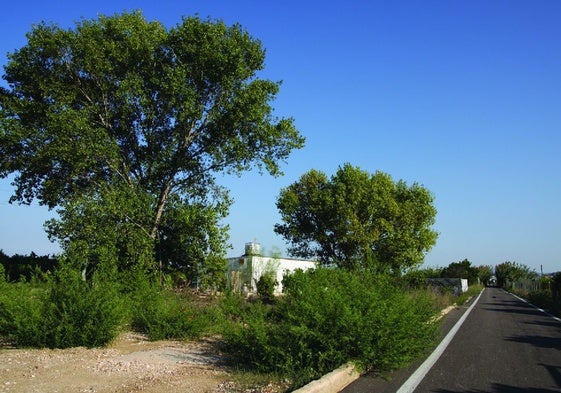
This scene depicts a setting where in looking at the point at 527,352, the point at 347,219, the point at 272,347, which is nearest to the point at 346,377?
the point at 272,347

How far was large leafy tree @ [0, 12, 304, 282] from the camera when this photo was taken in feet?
59.6

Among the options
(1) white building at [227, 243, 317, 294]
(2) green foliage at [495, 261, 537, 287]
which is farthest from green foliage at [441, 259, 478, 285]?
(1) white building at [227, 243, 317, 294]

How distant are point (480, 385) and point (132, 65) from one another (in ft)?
55.0

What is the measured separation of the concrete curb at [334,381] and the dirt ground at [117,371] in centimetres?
53

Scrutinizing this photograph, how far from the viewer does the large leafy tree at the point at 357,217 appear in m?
39.9

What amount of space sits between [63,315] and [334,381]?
501 centimetres

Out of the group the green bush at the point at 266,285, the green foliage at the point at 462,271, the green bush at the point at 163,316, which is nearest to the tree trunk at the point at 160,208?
the green bush at the point at 266,285

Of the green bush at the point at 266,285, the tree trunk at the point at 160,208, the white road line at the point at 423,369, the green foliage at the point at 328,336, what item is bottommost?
the white road line at the point at 423,369

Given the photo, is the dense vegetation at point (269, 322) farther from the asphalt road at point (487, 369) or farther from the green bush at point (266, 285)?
the green bush at point (266, 285)

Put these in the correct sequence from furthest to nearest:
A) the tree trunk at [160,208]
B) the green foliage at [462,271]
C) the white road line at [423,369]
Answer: the green foliage at [462,271], the tree trunk at [160,208], the white road line at [423,369]

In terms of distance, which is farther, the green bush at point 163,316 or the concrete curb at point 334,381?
the green bush at point 163,316

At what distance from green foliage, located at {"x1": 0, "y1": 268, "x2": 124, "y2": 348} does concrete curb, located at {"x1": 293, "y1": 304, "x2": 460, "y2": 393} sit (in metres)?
4.39

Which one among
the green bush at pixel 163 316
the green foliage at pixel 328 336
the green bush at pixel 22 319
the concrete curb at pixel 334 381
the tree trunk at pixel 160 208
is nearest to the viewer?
the concrete curb at pixel 334 381

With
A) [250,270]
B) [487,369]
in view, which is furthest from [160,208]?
[487,369]
